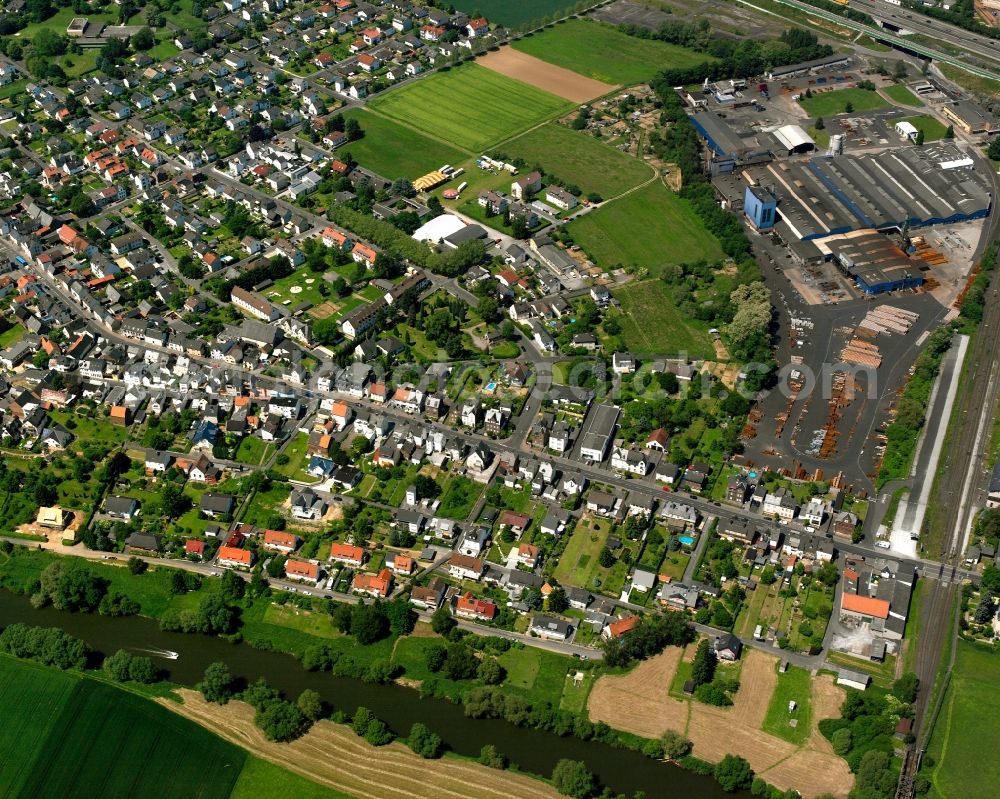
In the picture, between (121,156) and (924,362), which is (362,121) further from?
(924,362)

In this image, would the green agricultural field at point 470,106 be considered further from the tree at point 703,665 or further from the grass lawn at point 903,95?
the tree at point 703,665

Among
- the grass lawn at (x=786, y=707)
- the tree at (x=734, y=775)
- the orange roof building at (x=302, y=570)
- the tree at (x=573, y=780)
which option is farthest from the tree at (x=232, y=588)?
the grass lawn at (x=786, y=707)

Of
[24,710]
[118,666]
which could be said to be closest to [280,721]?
[118,666]

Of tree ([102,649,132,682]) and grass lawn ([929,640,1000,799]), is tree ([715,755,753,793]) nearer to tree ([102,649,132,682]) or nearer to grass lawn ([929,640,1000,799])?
grass lawn ([929,640,1000,799])

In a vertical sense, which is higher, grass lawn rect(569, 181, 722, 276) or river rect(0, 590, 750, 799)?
grass lawn rect(569, 181, 722, 276)

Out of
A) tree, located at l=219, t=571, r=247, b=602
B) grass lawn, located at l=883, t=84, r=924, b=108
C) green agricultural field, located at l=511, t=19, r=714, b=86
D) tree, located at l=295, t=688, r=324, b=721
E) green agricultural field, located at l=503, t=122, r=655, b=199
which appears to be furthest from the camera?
green agricultural field, located at l=511, t=19, r=714, b=86

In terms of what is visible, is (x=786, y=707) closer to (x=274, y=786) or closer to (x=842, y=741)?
(x=842, y=741)

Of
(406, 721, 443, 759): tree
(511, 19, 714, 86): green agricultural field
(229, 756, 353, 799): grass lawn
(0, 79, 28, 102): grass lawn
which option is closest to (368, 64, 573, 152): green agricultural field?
(511, 19, 714, 86): green agricultural field
